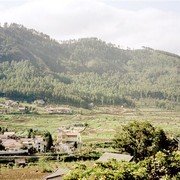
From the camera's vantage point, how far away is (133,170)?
69.9 ft

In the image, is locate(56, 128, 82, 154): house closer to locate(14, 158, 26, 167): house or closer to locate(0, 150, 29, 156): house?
locate(0, 150, 29, 156): house

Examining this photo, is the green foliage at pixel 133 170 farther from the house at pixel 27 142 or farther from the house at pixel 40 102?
the house at pixel 40 102

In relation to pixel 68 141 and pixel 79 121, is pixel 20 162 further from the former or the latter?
pixel 79 121

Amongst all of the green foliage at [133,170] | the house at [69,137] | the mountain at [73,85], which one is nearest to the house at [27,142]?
the house at [69,137]

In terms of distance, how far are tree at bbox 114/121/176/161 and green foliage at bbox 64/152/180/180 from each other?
60.2 feet

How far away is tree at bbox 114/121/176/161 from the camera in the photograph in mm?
44213

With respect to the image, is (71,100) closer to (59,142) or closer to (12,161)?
(59,142)

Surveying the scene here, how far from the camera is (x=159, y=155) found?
2427 centimetres

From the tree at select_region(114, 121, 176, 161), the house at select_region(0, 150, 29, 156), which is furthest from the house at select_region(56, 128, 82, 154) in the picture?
the tree at select_region(114, 121, 176, 161)

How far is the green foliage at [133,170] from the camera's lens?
1994cm

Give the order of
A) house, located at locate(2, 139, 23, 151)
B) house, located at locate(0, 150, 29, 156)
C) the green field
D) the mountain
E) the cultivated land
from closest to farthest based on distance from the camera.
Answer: house, located at locate(0, 150, 29, 156) → house, located at locate(2, 139, 23, 151) → the cultivated land → the green field → the mountain

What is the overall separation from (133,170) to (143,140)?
23.7m

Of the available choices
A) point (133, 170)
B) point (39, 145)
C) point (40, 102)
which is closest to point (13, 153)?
point (39, 145)

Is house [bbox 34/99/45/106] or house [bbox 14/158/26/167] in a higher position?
house [bbox 34/99/45/106]
